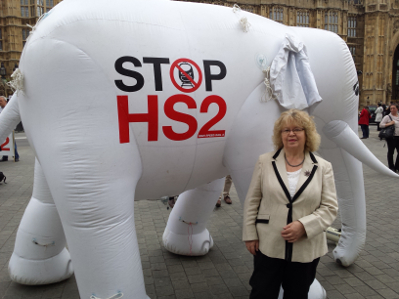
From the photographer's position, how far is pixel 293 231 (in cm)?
188

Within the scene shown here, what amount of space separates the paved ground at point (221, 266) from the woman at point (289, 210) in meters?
0.99

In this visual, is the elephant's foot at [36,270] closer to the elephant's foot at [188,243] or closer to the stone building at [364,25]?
the elephant's foot at [188,243]

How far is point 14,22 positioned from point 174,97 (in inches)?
1512

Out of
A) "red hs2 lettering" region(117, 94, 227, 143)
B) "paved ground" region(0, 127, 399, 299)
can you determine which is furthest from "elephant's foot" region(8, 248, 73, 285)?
"red hs2 lettering" region(117, 94, 227, 143)

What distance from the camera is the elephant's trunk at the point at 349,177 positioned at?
9.18 ft

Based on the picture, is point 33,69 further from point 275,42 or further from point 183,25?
point 275,42

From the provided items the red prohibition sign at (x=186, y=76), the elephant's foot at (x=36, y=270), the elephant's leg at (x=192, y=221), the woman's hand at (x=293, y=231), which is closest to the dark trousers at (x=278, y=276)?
the woman's hand at (x=293, y=231)

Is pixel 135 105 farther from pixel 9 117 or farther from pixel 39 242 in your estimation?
pixel 39 242

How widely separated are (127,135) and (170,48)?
0.54 metres

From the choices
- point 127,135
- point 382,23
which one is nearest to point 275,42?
point 127,135

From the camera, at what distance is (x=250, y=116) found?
2.25m

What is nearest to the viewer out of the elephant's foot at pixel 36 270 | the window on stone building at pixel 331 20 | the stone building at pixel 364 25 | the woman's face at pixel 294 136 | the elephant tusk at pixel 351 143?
the woman's face at pixel 294 136

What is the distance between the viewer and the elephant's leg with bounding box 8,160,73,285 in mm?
2804

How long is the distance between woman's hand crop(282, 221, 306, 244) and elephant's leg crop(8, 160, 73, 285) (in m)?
1.82
